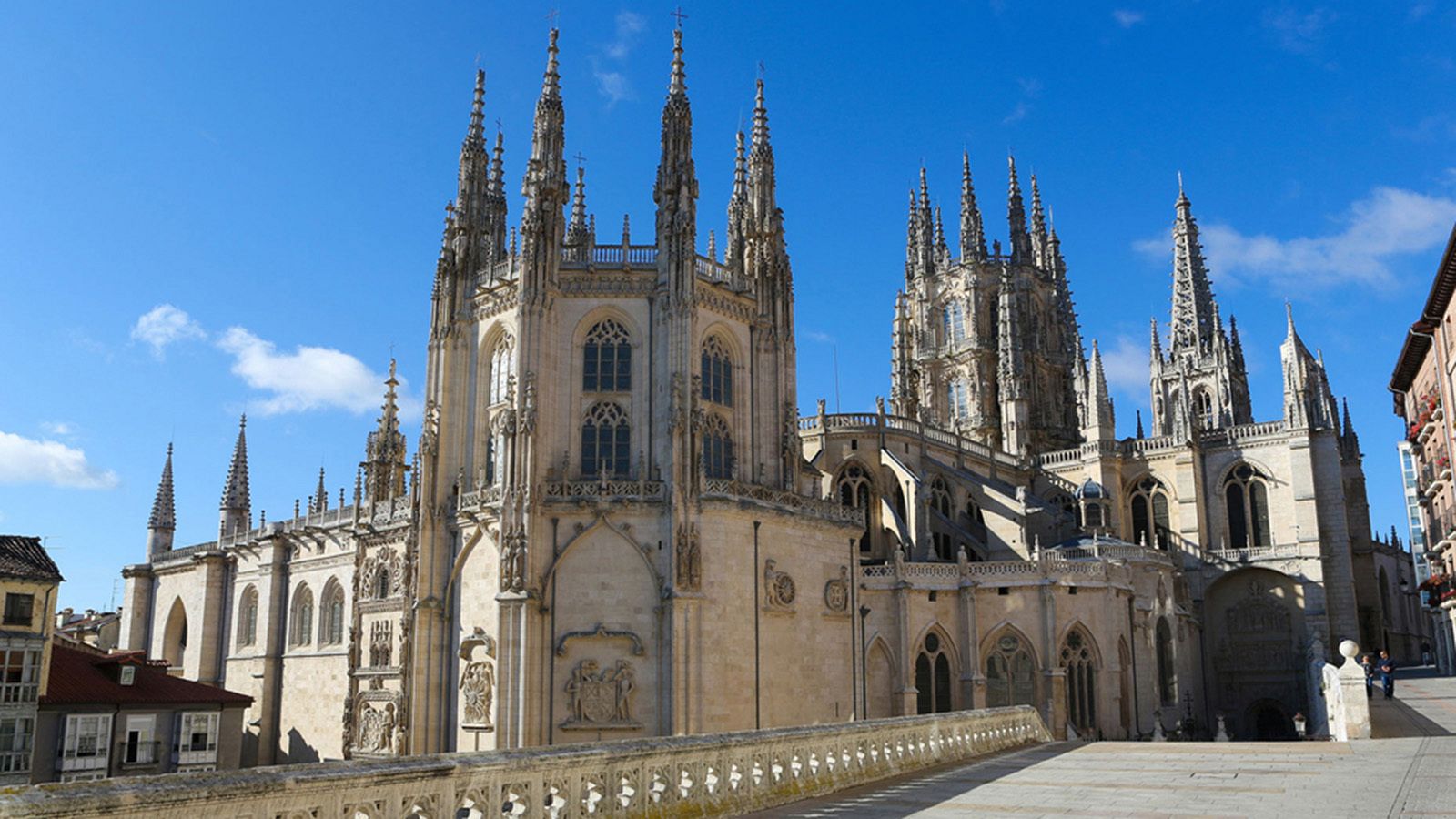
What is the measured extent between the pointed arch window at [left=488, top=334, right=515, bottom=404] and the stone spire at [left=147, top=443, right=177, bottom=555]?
4141 cm

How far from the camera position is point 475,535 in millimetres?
35562

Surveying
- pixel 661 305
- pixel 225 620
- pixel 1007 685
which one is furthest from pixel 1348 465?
pixel 225 620

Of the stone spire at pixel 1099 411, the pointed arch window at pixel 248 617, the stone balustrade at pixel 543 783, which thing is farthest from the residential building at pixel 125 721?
the stone spire at pixel 1099 411

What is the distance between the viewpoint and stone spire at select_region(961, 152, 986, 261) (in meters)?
76.3

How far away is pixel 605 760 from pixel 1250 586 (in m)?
55.1

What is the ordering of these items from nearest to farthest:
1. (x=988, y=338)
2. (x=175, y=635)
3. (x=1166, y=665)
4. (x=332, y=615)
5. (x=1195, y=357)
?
(x=1166, y=665), (x=332, y=615), (x=175, y=635), (x=988, y=338), (x=1195, y=357)

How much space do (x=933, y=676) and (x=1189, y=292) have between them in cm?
4738

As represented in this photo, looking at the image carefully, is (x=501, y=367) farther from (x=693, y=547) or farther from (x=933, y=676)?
(x=933, y=676)

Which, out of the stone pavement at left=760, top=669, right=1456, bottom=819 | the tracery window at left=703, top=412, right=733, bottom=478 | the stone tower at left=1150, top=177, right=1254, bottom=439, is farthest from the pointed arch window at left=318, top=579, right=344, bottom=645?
the stone tower at left=1150, top=177, right=1254, bottom=439

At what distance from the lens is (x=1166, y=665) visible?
49.2 meters

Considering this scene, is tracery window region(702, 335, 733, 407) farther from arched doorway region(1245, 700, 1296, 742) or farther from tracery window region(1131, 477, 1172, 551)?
arched doorway region(1245, 700, 1296, 742)

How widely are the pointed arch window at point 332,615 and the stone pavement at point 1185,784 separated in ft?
125

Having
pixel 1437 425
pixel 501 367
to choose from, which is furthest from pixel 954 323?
pixel 501 367

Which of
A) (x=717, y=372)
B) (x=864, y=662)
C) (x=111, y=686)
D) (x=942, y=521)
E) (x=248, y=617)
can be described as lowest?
(x=111, y=686)
